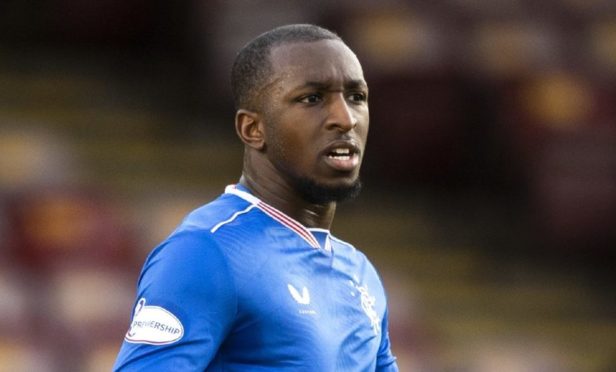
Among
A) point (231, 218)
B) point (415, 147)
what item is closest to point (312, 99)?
point (231, 218)

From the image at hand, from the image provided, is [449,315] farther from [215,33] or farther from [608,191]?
[215,33]

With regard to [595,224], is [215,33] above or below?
above

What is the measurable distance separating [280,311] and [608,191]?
559 centimetres

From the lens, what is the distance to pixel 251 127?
2830mm

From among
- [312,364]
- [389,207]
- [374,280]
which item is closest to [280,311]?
[312,364]

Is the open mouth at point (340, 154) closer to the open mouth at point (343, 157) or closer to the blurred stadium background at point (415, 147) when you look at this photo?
the open mouth at point (343, 157)

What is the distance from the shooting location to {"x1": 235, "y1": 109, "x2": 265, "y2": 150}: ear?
9.24 ft

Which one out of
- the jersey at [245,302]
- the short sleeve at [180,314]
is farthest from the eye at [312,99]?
the short sleeve at [180,314]

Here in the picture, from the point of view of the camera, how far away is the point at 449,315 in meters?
7.82

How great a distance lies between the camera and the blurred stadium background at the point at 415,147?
24.6ft

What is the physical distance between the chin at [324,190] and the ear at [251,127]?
109 mm

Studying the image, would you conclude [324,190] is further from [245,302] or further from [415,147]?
[415,147]

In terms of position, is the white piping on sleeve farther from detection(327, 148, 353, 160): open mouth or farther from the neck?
detection(327, 148, 353, 160): open mouth

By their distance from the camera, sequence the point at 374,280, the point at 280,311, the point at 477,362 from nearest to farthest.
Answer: the point at 280,311 < the point at 374,280 < the point at 477,362
